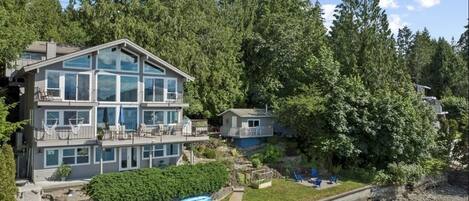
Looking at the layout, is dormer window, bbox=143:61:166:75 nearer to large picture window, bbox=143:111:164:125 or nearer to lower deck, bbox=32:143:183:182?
large picture window, bbox=143:111:164:125

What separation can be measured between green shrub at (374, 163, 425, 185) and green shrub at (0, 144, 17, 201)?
2670cm

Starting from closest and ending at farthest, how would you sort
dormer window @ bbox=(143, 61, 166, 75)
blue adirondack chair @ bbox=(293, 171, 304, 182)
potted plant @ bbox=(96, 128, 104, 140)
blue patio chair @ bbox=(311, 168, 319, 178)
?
potted plant @ bbox=(96, 128, 104, 140) → dormer window @ bbox=(143, 61, 166, 75) → blue adirondack chair @ bbox=(293, 171, 304, 182) → blue patio chair @ bbox=(311, 168, 319, 178)

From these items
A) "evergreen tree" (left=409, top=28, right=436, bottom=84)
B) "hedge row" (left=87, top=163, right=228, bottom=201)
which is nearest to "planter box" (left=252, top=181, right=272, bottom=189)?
"hedge row" (left=87, top=163, right=228, bottom=201)

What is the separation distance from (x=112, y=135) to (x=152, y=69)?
5886mm

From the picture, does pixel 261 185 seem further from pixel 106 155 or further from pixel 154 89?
pixel 106 155

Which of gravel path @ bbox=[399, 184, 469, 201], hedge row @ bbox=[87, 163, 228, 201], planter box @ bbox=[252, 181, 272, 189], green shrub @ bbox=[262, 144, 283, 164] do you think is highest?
green shrub @ bbox=[262, 144, 283, 164]

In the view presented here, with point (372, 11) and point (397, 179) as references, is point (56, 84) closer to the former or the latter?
point (397, 179)

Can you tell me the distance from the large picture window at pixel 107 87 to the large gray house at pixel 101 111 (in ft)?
0.22

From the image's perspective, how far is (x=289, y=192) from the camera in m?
30.7

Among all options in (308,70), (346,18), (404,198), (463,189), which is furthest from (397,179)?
(346,18)

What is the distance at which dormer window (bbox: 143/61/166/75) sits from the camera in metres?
31.8

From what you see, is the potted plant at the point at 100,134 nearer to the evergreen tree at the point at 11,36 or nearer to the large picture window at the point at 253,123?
the evergreen tree at the point at 11,36

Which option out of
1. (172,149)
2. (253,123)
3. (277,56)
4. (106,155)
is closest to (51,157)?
(106,155)

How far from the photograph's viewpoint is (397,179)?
36.8 meters
